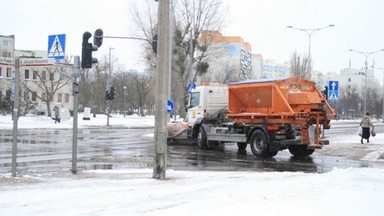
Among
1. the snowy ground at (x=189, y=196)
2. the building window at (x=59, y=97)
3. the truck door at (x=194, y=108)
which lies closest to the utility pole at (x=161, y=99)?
the snowy ground at (x=189, y=196)

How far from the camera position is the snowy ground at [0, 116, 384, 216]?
6.57 metres

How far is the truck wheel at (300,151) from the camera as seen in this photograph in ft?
62.1

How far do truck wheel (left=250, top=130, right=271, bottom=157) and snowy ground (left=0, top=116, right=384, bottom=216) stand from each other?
6941mm

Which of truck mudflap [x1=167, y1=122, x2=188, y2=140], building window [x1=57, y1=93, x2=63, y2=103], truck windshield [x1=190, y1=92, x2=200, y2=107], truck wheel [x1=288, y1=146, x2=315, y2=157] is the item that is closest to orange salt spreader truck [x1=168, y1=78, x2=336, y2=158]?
truck wheel [x1=288, y1=146, x2=315, y2=157]

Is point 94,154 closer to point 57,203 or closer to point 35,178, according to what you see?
point 35,178

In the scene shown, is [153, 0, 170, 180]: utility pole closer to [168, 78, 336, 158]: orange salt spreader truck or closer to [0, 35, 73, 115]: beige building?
[168, 78, 336, 158]: orange salt spreader truck

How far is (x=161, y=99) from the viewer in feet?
35.9

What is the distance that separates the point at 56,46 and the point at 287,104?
29.0 ft

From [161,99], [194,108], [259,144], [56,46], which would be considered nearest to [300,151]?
[259,144]

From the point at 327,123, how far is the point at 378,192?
9.93 m

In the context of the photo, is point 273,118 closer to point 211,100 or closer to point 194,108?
point 211,100

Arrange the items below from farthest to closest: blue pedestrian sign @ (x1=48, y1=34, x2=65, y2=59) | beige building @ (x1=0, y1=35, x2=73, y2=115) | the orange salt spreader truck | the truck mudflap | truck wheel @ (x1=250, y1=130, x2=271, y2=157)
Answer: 1. beige building @ (x1=0, y1=35, x2=73, y2=115)
2. the truck mudflap
3. truck wheel @ (x1=250, y1=130, x2=271, y2=157)
4. the orange salt spreader truck
5. blue pedestrian sign @ (x1=48, y1=34, x2=65, y2=59)

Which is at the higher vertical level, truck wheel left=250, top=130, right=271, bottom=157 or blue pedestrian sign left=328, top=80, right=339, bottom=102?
blue pedestrian sign left=328, top=80, right=339, bottom=102

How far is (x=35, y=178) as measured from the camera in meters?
10.7
